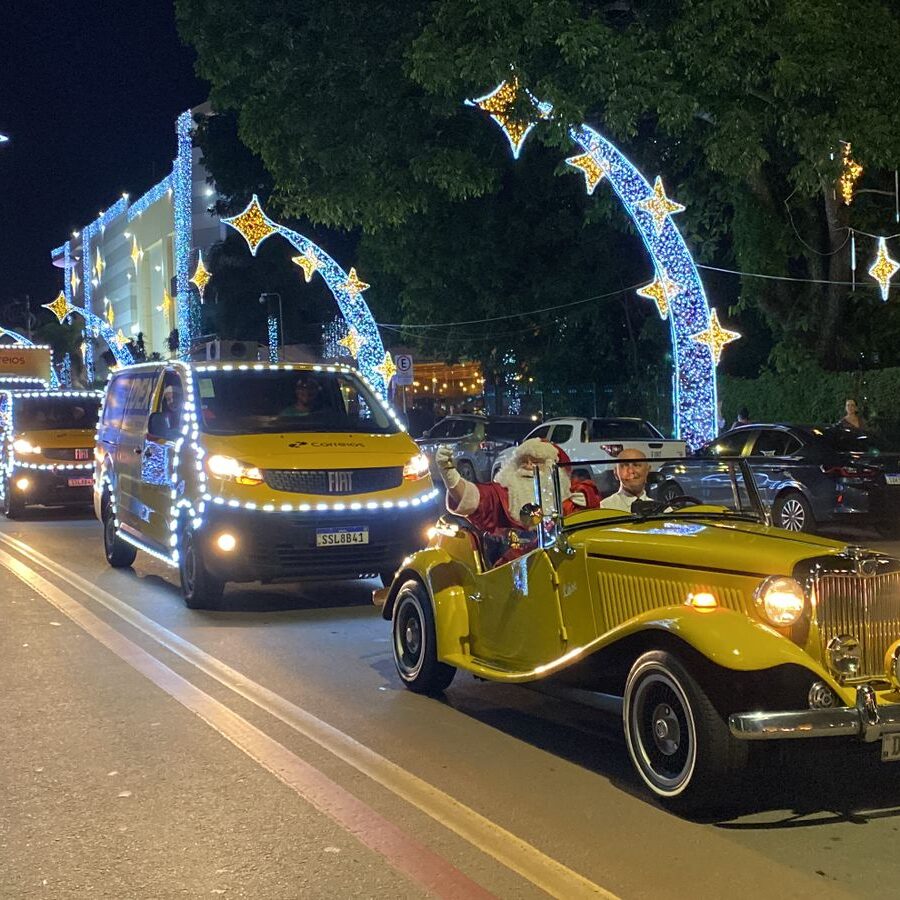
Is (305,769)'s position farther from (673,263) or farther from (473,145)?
(473,145)

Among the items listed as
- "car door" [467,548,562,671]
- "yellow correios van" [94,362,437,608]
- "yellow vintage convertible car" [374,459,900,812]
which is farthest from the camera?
"yellow correios van" [94,362,437,608]

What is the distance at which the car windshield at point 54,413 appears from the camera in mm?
19941

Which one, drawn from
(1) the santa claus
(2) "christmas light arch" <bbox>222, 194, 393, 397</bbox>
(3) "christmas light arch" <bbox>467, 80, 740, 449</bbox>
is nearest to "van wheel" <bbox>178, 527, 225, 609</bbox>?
(1) the santa claus

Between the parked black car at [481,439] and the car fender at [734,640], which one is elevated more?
the parked black car at [481,439]

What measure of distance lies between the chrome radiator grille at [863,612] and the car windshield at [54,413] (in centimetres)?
1640

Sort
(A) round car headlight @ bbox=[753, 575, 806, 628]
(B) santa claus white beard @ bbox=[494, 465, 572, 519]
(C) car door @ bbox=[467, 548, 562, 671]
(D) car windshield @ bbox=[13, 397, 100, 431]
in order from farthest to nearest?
(D) car windshield @ bbox=[13, 397, 100, 431]
(B) santa claus white beard @ bbox=[494, 465, 572, 519]
(C) car door @ bbox=[467, 548, 562, 671]
(A) round car headlight @ bbox=[753, 575, 806, 628]

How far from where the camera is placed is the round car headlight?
17.0ft

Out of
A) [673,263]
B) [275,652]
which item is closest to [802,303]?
[673,263]

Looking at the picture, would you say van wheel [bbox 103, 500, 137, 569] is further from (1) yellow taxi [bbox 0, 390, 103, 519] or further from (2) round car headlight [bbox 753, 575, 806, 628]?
(2) round car headlight [bbox 753, 575, 806, 628]

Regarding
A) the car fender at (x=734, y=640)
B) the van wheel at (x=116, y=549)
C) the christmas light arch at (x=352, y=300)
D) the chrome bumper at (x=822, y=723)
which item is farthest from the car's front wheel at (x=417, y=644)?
the christmas light arch at (x=352, y=300)

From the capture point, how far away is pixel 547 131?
2136 cm

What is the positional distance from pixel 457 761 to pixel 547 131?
55.5 feet

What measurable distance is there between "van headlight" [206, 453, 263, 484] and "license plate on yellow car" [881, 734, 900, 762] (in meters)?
6.36

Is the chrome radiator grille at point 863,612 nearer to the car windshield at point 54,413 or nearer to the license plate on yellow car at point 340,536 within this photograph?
the license plate on yellow car at point 340,536
